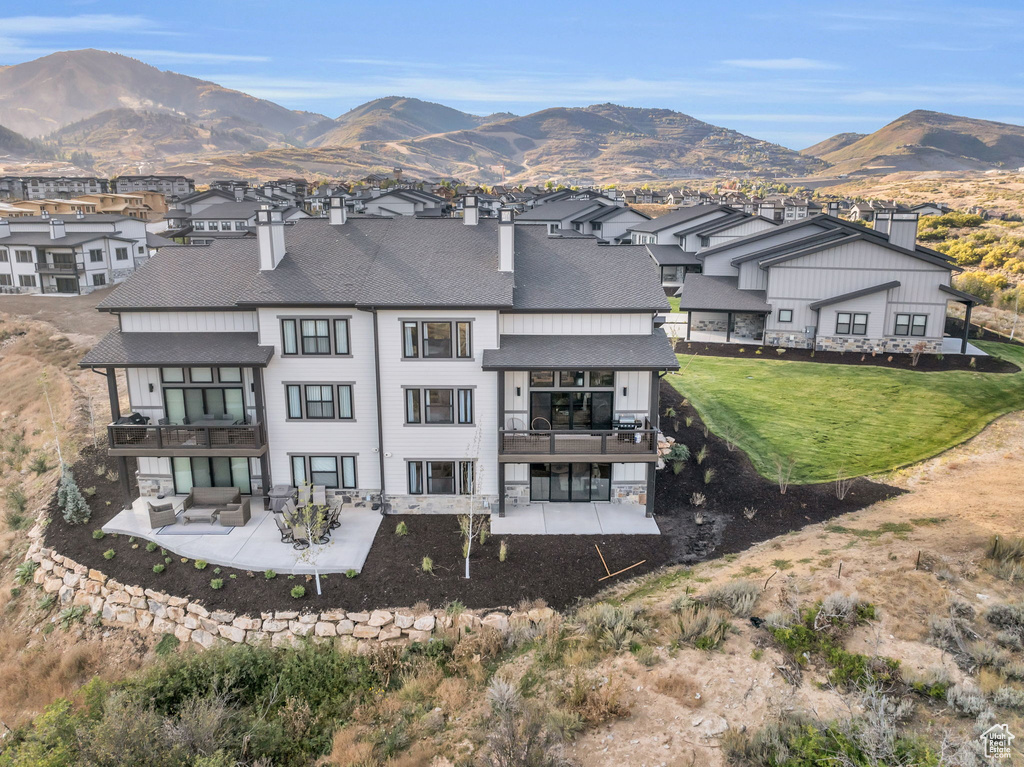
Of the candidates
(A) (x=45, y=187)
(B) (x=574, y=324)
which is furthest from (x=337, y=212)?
(A) (x=45, y=187)

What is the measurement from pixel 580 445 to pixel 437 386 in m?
4.95

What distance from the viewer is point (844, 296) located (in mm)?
37406

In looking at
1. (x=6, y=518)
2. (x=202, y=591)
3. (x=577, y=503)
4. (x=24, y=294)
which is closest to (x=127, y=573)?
(x=202, y=591)

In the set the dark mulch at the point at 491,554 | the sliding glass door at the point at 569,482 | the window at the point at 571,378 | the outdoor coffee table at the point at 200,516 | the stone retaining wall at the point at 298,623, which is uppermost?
the window at the point at 571,378

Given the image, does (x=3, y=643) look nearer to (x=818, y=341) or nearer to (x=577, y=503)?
(x=577, y=503)

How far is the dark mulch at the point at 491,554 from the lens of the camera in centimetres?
1730

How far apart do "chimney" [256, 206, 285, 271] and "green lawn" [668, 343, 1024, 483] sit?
18383 millimetres

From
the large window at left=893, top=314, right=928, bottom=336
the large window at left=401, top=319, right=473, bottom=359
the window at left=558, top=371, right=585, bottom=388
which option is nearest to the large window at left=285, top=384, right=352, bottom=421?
the large window at left=401, top=319, right=473, bottom=359

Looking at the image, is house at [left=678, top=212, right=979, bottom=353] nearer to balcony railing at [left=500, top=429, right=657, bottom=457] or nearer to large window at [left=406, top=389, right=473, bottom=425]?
balcony railing at [left=500, top=429, right=657, bottom=457]

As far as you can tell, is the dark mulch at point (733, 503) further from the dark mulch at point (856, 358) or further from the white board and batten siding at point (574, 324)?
the dark mulch at point (856, 358)

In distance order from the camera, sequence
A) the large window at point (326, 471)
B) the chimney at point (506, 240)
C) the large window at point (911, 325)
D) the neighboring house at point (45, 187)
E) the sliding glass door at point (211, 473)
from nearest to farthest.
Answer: the chimney at point (506, 240), the large window at point (326, 471), the sliding glass door at point (211, 473), the large window at point (911, 325), the neighboring house at point (45, 187)

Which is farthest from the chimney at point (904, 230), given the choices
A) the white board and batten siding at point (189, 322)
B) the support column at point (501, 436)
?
the white board and batten siding at point (189, 322)

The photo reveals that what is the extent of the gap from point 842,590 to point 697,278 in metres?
32.1

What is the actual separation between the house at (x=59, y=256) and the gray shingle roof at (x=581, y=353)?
5485cm
